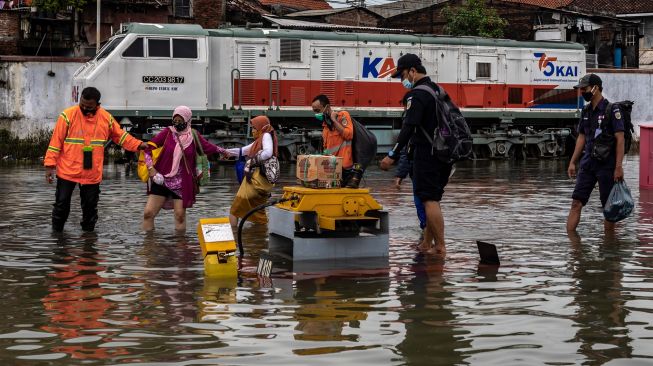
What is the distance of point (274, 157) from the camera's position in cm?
1248

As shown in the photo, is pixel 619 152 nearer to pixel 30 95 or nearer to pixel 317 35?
pixel 317 35

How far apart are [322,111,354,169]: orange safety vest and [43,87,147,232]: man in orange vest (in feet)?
7.11

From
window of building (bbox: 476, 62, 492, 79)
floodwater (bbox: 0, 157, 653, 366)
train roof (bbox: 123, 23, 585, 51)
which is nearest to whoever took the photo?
floodwater (bbox: 0, 157, 653, 366)

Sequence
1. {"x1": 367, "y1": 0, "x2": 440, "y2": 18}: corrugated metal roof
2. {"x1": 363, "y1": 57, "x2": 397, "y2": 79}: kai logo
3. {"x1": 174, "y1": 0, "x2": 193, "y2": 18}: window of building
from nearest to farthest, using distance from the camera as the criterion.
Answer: {"x1": 363, "y1": 57, "x2": 397, "y2": 79}: kai logo < {"x1": 174, "y1": 0, "x2": 193, "y2": 18}: window of building < {"x1": 367, "y1": 0, "x2": 440, "y2": 18}: corrugated metal roof

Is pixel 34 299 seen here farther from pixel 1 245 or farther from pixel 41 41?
pixel 41 41

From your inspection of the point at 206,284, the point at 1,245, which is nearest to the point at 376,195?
the point at 1,245

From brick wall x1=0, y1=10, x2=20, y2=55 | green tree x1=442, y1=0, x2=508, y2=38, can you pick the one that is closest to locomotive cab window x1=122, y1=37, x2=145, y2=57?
Result: brick wall x1=0, y1=10, x2=20, y2=55

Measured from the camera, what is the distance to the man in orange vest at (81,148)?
12.2 metres

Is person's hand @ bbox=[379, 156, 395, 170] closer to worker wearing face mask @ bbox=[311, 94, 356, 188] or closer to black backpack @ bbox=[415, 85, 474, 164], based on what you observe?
black backpack @ bbox=[415, 85, 474, 164]

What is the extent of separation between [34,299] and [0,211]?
25.9ft

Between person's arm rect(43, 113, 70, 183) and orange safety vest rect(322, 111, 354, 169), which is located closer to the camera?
person's arm rect(43, 113, 70, 183)

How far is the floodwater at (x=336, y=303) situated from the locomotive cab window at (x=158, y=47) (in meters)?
15.3

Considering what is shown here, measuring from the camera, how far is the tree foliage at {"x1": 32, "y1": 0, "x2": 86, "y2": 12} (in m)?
38.6

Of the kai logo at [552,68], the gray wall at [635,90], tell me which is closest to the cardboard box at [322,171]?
the kai logo at [552,68]
